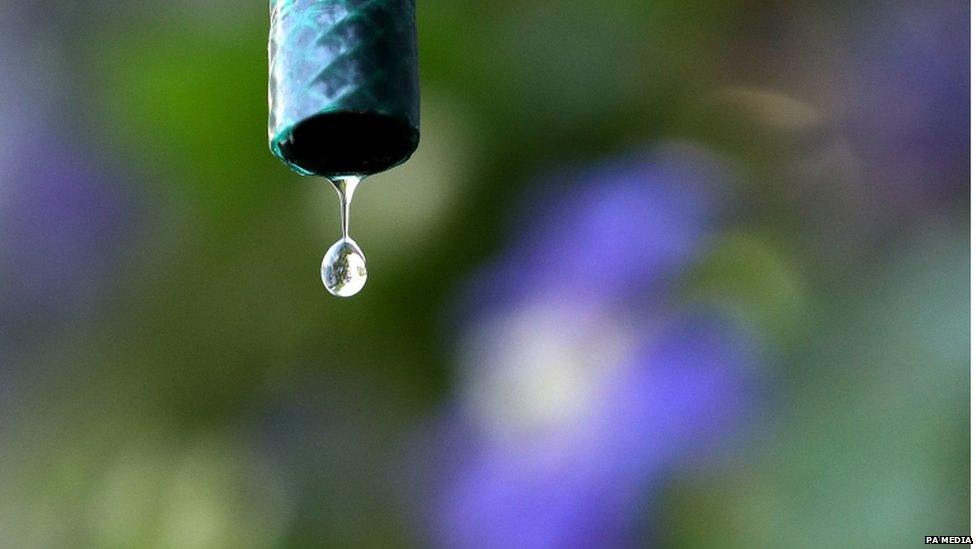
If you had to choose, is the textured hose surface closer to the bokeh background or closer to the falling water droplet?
the falling water droplet

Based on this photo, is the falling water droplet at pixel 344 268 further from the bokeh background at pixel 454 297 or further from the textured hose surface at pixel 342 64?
the bokeh background at pixel 454 297

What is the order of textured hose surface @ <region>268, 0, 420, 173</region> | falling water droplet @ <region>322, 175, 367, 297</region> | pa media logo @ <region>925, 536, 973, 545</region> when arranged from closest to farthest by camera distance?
textured hose surface @ <region>268, 0, 420, 173</region>, falling water droplet @ <region>322, 175, 367, 297</region>, pa media logo @ <region>925, 536, 973, 545</region>

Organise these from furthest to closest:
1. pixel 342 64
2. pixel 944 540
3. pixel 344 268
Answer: pixel 944 540, pixel 344 268, pixel 342 64

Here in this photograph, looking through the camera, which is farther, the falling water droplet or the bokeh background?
the bokeh background

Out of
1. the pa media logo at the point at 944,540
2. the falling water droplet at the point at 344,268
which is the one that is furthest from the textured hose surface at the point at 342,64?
the pa media logo at the point at 944,540

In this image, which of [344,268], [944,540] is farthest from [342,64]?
[944,540]

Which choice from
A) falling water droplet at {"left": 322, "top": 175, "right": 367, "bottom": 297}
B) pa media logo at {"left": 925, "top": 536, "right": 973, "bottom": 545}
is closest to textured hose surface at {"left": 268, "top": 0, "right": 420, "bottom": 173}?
falling water droplet at {"left": 322, "top": 175, "right": 367, "bottom": 297}

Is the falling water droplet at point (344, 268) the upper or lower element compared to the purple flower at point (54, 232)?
lower

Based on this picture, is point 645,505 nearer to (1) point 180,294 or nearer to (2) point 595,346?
(2) point 595,346

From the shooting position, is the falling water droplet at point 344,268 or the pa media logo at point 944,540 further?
the pa media logo at point 944,540

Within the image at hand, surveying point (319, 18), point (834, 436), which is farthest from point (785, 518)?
point (319, 18)

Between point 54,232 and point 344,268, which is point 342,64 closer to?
point 344,268
